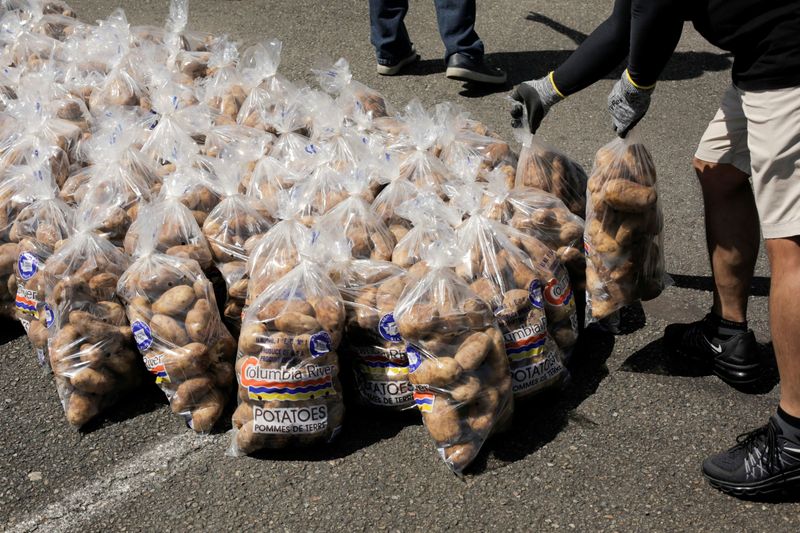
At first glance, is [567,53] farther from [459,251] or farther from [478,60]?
[459,251]

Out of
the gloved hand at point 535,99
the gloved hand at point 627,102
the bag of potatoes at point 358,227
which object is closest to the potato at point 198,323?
the bag of potatoes at point 358,227

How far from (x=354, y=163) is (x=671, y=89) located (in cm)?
258

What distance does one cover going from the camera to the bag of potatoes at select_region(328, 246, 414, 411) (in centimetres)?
291

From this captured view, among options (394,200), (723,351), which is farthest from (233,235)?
(723,351)

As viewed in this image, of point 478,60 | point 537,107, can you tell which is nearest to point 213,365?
point 537,107

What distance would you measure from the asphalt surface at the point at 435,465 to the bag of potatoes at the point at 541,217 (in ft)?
1.16

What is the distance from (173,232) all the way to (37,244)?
1.86 ft

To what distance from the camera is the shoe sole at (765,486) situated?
2.55 m

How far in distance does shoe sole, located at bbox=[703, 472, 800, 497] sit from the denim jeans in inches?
132

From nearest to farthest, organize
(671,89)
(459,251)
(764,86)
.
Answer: (764,86)
(459,251)
(671,89)

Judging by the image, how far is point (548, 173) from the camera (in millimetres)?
3387

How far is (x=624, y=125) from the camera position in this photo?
3.02 m

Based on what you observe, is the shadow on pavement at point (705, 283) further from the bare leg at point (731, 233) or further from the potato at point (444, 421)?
the potato at point (444, 421)

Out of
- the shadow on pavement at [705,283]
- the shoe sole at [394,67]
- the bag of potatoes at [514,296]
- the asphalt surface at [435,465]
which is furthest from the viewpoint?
the shoe sole at [394,67]
